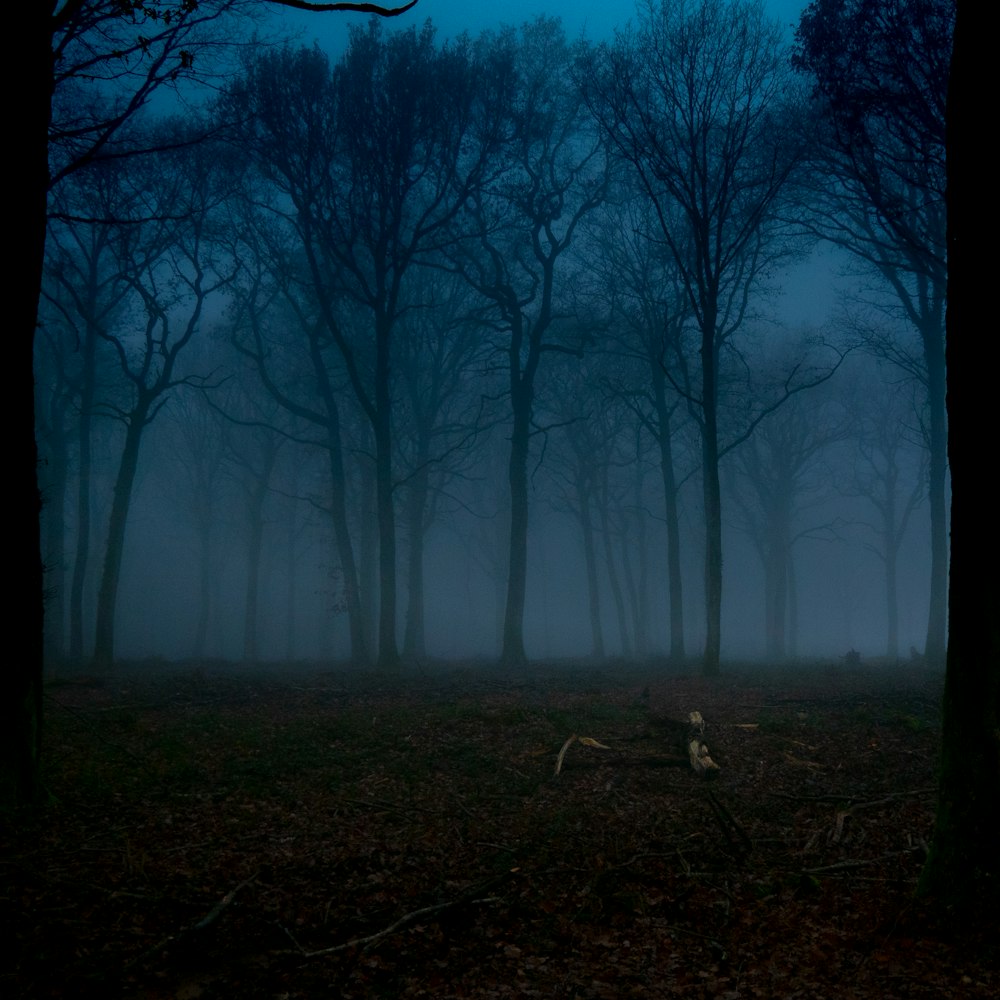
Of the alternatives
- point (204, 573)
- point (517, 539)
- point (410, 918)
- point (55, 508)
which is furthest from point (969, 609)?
point (204, 573)

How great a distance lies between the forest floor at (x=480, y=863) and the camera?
3672 mm

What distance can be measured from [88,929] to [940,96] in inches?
589

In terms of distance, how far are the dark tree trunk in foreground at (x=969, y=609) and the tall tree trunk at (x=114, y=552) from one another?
1734cm

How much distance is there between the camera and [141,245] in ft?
62.5

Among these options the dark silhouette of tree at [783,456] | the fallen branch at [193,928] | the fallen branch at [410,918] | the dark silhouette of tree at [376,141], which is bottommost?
the fallen branch at [410,918]

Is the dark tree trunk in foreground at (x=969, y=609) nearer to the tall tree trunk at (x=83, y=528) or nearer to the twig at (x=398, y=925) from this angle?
the twig at (x=398, y=925)

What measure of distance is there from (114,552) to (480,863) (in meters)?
15.8

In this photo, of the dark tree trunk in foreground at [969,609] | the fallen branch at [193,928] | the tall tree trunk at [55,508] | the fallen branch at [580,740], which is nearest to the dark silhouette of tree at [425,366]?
the tall tree trunk at [55,508]

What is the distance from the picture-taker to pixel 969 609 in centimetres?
414

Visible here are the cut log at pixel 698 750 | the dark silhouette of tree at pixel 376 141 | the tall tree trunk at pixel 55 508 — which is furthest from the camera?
the tall tree trunk at pixel 55 508

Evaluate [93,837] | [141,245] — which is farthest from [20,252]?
[141,245]

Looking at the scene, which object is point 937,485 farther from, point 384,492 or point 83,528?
point 83,528

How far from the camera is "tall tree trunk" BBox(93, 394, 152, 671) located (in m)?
17.1

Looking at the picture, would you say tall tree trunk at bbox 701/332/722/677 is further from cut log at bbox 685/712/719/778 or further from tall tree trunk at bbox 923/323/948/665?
tall tree trunk at bbox 923/323/948/665
